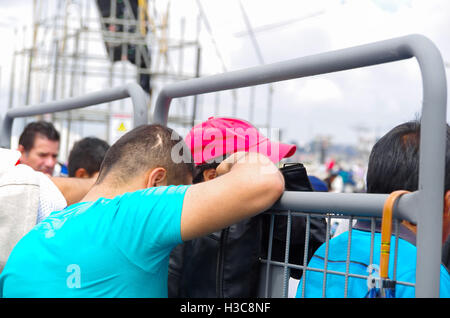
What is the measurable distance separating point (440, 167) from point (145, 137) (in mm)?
922

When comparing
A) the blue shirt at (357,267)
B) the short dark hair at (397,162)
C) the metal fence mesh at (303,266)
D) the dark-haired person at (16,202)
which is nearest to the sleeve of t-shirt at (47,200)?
the dark-haired person at (16,202)

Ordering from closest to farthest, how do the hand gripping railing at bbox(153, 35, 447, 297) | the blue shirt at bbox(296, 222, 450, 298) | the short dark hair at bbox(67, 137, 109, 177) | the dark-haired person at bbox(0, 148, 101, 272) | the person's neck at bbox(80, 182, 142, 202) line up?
the hand gripping railing at bbox(153, 35, 447, 297) → the blue shirt at bbox(296, 222, 450, 298) → the person's neck at bbox(80, 182, 142, 202) → the dark-haired person at bbox(0, 148, 101, 272) → the short dark hair at bbox(67, 137, 109, 177)

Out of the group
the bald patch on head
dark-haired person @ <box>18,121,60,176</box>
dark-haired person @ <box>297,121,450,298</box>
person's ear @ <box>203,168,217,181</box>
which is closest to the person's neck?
the bald patch on head

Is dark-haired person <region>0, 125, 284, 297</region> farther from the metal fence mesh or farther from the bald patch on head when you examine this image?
the metal fence mesh

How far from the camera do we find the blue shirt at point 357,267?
1.35 m

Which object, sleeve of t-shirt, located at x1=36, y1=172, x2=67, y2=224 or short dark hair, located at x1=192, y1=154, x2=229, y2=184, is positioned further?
sleeve of t-shirt, located at x1=36, y1=172, x2=67, y2=224

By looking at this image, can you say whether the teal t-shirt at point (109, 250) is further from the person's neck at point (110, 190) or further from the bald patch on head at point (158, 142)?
the bald patch on head at point (158, 142)

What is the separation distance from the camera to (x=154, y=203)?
1.49 m

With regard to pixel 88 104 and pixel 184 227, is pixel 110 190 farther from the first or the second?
pixel 88 104

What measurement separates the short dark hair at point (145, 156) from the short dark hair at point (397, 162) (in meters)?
0.61

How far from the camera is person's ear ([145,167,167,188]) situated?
5.59ft

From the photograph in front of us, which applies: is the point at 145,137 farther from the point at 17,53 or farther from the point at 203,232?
the point at 17,53

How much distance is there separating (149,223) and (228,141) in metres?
0.49
